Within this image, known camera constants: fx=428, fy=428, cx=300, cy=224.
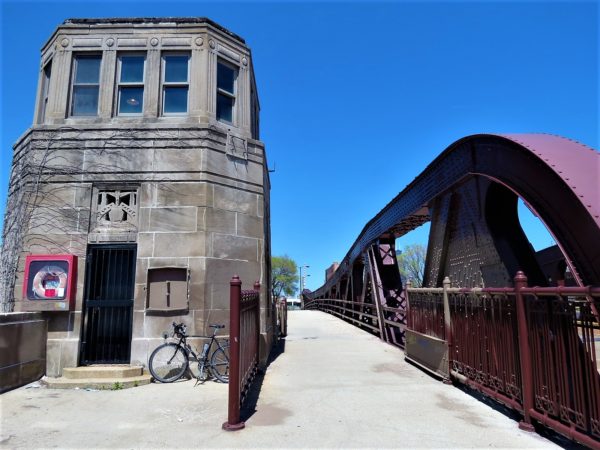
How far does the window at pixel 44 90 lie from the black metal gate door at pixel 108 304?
3630 mm

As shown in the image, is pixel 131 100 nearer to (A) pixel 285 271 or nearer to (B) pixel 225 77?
(B) pixel 225 77

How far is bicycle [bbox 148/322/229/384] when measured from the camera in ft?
25.5

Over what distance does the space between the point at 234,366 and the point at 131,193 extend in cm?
498

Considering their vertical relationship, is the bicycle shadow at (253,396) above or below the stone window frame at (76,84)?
below

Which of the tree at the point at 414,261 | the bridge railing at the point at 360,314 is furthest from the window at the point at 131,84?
the tree at the point at 414,261

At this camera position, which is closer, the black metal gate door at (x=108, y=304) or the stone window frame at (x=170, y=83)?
the black metal gate door at (x=108, y=304)

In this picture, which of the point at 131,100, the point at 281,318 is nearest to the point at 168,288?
the point at 131,100

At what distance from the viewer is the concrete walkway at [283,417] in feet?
15.6

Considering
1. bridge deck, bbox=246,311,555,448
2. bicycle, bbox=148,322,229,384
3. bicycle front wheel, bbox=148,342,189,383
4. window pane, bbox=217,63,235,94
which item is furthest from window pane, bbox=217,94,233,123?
bridge deck, bbox=246,311,555,448

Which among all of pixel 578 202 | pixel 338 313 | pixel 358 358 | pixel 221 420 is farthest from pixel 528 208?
pixel 338 313

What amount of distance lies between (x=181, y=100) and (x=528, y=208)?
7.29m

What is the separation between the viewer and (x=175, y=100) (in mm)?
9438

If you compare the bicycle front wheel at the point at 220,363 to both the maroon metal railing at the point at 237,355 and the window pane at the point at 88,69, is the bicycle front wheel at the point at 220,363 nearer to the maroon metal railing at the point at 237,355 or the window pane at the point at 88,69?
the maroon metal railing at the point at 237,355

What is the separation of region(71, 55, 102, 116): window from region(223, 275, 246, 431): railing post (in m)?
6.25
